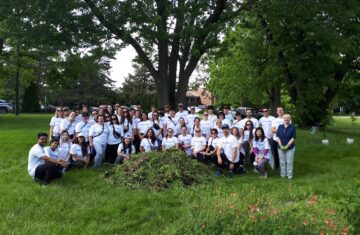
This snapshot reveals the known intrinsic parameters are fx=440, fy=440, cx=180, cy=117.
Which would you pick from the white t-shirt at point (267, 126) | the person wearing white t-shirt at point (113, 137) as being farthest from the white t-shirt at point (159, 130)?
the white t-shirt at point (267, 126)

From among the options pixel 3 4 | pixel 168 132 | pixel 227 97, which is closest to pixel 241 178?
pixel 168 132

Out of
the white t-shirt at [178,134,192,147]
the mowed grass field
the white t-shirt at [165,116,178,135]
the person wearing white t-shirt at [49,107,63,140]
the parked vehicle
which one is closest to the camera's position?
the mowed grass field

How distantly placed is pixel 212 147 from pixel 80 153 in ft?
11.6

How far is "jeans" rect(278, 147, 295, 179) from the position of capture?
11078mm

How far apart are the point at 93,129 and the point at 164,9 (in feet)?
18.7

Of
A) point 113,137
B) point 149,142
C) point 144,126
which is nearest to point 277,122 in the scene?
point 149,142

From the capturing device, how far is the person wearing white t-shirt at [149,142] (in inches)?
471

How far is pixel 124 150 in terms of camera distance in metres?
11.8

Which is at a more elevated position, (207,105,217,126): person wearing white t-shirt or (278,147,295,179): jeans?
(207,105,217,126): person wearing white t-shirt

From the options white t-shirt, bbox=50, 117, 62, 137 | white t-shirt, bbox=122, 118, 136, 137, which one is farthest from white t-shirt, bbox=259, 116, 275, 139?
white t-shirt, bbox=50, 117, 62, 137

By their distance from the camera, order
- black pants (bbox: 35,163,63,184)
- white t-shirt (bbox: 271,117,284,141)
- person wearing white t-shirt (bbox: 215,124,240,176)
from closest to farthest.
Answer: black pants (bbox: 35,163,63,184)
person wearing white t-shirt (bbox: 215,124,240,176)
white t-shirt (bbox: 271,117,284,141)

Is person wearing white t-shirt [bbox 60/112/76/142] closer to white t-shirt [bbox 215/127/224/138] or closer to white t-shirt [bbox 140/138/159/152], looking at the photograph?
white t-shirt [bbox 140/138/159/152]

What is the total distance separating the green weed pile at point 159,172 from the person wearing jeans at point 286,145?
195 centimetres

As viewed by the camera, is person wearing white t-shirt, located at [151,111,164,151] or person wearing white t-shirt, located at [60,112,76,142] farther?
person wearing white t-shirt, located at [151,111,164,151]
